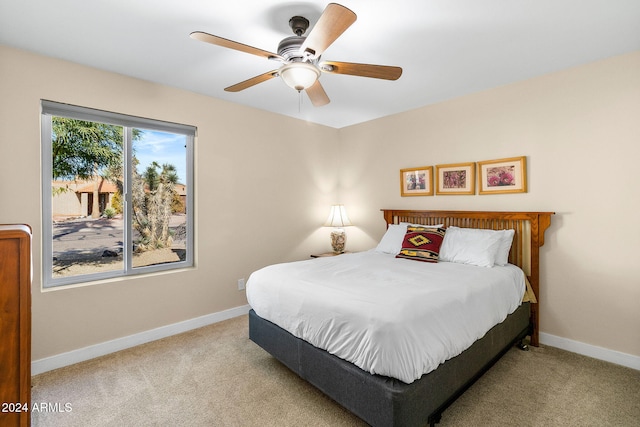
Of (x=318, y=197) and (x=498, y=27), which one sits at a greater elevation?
(x=498, y=27)

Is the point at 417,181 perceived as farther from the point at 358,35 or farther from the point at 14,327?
the point at 14,327

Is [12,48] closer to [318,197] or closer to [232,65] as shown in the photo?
[232,65]

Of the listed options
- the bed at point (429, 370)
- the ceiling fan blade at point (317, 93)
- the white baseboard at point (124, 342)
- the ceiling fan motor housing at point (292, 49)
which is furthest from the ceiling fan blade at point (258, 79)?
the white baseboard at point (124, 342)

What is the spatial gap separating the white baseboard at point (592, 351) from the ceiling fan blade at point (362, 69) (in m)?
2.72

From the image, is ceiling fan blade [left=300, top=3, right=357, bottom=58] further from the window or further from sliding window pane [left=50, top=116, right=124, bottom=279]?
sliding window pane [left=50, top=116, right=124, bottom=279]

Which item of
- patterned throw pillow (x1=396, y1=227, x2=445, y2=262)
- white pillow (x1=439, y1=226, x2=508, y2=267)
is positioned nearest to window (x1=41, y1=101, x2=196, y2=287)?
patterned throw pillow (x1=396, y1=227, x2=445, y2=262)

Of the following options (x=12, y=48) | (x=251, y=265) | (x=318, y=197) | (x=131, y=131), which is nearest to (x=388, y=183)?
(x=318, y=197)

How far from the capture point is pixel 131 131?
9.75ft

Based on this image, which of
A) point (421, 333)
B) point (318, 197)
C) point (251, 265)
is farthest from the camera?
point (318, 197)

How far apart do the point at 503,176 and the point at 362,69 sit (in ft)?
6.63

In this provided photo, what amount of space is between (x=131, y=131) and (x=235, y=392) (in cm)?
248

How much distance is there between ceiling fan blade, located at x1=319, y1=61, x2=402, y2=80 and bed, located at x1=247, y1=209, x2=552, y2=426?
1.66 metres

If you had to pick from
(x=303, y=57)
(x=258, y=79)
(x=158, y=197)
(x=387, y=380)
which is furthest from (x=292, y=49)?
(x=158, y=197)

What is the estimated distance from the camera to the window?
2.61 meters
